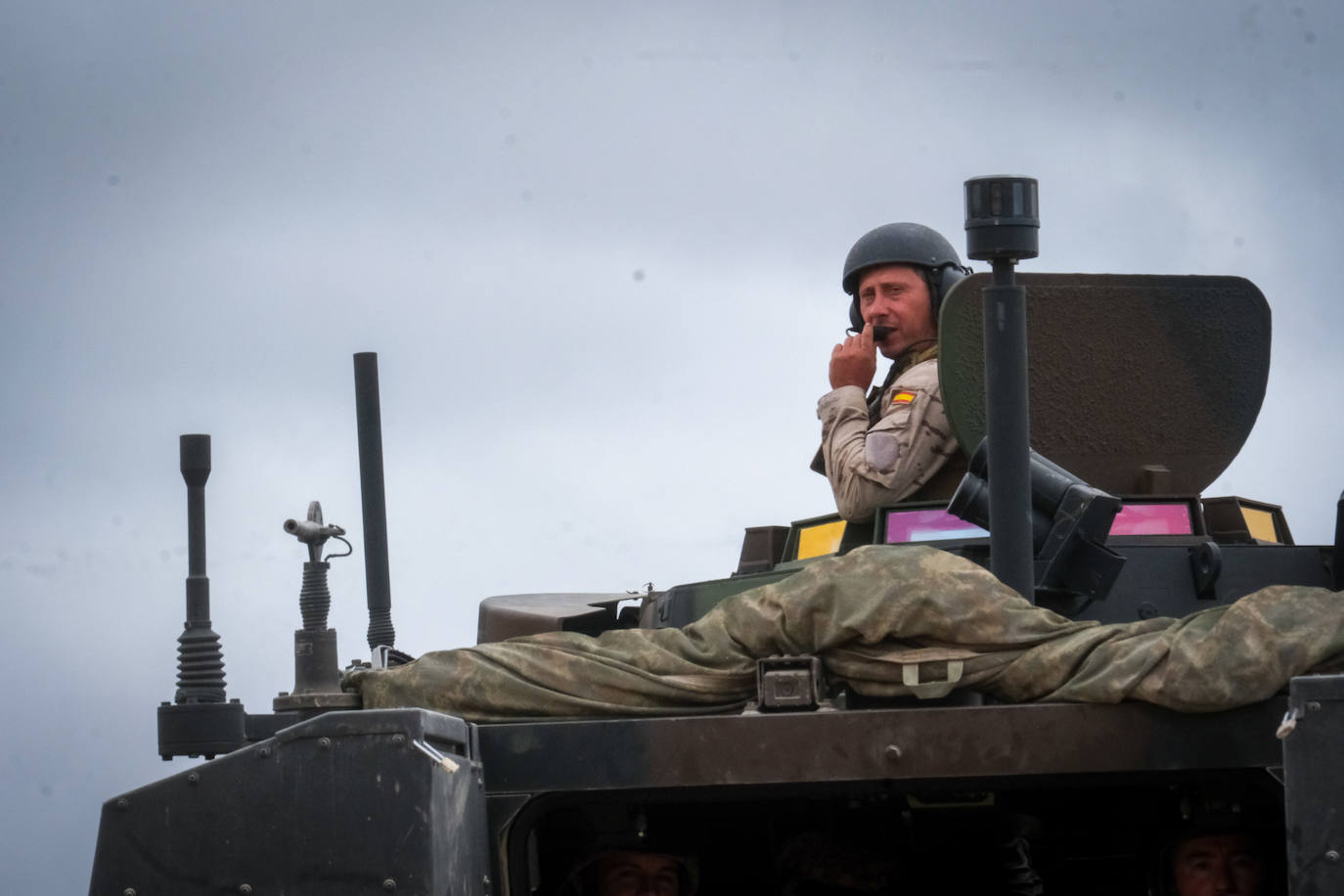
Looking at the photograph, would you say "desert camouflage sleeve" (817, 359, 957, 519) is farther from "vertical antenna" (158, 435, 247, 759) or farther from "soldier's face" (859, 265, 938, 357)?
"vertical antenna" (158, 435, 247, 759)

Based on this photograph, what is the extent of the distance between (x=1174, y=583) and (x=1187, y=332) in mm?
1120

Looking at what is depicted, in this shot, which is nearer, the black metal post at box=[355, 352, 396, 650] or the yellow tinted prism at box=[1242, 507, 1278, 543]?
the yellow tinted prism at box=[1242, 507, 1278, 543]

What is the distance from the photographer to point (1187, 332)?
664cm

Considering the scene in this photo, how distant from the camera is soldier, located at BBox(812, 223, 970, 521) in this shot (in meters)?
6.27

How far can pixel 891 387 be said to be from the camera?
260 inches

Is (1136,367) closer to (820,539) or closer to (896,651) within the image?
(820,539)

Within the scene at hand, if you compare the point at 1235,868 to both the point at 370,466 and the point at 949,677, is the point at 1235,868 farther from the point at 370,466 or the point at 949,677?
the point at 370,466

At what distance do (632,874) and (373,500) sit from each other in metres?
3.72

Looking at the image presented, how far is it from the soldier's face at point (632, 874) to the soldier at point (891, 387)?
116cm

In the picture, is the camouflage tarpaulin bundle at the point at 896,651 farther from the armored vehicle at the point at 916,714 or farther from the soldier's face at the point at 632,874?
the soldier's face at the point at 632,874

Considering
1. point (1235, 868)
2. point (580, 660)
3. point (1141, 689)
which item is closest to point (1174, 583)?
point (1235, 868)

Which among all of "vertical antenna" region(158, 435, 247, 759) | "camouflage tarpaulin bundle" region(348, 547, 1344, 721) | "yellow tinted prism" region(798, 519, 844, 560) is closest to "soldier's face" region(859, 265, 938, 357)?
"yellow tinted prism" region(798, 519, 844, 560)

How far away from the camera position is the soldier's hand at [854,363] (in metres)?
6.56

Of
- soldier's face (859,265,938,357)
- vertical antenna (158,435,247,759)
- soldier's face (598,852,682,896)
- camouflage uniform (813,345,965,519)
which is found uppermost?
soldier's face (859,265,938,357)
